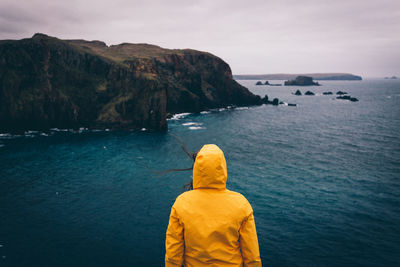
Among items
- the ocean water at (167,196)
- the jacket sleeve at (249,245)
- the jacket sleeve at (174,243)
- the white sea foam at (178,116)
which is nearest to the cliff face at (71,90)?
the ocean water at (167,196)

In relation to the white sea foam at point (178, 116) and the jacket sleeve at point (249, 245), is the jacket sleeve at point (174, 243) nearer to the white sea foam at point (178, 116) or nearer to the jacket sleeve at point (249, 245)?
the jacket sleeve at point (249, 245)

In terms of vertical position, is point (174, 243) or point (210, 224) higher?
point (210, 224)

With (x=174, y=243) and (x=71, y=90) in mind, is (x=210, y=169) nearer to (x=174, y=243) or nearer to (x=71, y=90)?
(x=174, y=243)

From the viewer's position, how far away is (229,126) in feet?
229

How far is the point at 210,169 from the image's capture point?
3547 mm

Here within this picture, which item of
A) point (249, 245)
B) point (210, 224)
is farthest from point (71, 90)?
point (249, 245)

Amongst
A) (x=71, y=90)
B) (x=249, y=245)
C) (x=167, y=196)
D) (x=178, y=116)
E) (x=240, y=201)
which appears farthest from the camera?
(x=178, y=116)

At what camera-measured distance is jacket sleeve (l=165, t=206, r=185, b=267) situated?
3559 millimetres

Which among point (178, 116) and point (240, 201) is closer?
point (240, 201)

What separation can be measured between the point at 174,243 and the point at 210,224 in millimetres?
631

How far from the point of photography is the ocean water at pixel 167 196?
744 inches

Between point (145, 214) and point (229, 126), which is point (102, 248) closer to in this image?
point (145, 214)

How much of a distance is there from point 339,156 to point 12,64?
85711 millimetres

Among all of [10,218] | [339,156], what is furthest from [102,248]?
[339,156]
